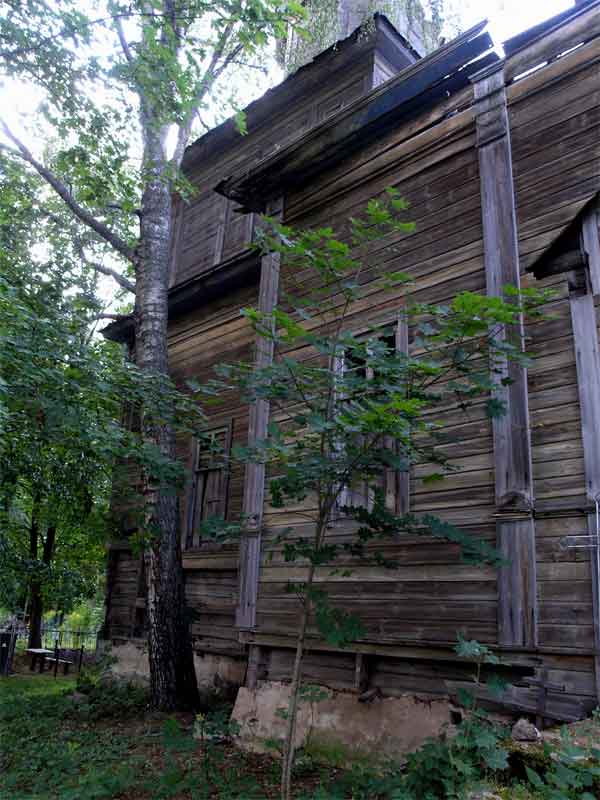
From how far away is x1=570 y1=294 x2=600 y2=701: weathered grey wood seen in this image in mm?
4801

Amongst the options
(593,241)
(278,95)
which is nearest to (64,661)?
(278,95)

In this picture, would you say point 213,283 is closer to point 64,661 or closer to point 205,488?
point 205,488

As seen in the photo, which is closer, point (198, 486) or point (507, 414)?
point (507, 414)

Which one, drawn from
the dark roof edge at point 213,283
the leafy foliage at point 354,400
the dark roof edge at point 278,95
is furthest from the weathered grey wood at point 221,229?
the leafy foliage at point 354,400

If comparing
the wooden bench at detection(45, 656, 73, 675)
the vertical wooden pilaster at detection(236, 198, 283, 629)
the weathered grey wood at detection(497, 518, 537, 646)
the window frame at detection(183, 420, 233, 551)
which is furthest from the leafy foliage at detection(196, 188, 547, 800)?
the wooden bench at detection(45, 656, 73, 675)

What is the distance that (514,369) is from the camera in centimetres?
558

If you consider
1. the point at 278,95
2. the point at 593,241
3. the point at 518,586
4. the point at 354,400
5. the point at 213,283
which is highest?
the point at 278,95

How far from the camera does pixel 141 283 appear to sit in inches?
398

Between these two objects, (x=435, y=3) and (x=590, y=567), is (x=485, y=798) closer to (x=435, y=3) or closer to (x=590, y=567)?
(x=590, y=567)

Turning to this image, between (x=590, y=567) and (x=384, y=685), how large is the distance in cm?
241

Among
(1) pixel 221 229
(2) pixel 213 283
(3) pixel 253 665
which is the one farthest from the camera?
(1) pixel 221 229

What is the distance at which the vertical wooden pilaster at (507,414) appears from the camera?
522cm

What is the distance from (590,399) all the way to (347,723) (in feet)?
12.4

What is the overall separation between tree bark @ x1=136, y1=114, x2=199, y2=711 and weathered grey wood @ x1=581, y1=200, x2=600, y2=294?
4694mm
